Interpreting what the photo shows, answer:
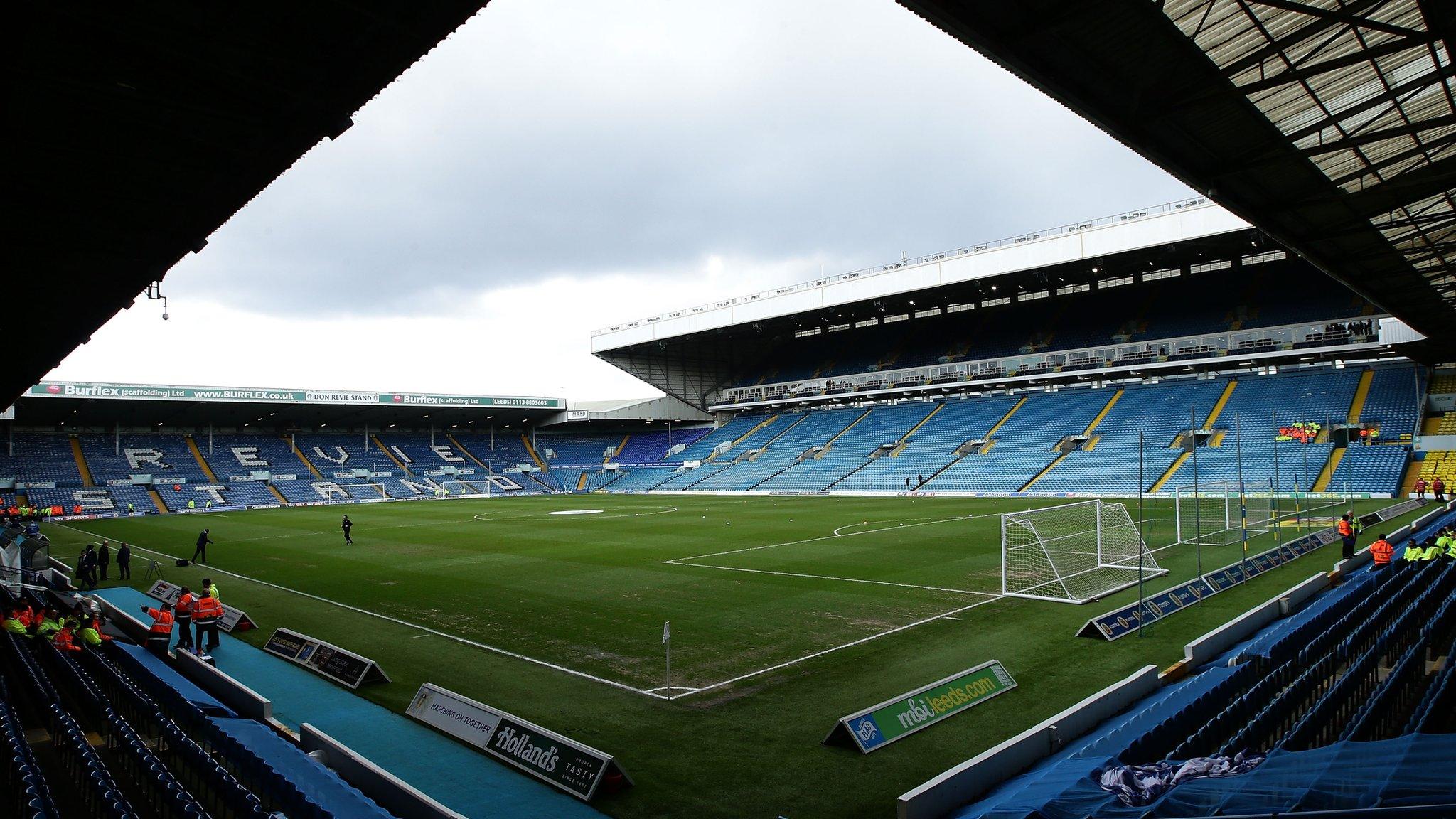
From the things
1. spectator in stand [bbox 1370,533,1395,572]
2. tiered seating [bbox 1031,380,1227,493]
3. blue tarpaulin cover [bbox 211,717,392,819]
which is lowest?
blue tarpaulin cover [bbox 211,717,392,819]

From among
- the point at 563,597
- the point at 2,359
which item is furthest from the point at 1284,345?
the point at 2,359

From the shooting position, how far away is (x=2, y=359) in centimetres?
1485

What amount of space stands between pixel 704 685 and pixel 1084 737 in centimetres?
488

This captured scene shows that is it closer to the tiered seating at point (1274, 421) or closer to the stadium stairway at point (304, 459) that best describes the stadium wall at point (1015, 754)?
the tiered seating at point (1274, 421)

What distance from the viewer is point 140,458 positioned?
194 ft

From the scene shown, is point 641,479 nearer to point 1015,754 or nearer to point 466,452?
point 466,452

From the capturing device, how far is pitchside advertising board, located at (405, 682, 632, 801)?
7.64m

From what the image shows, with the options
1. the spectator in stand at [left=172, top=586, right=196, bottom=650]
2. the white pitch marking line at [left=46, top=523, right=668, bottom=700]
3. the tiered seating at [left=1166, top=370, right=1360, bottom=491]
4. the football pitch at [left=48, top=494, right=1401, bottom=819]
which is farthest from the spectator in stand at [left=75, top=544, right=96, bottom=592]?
the tiered seating at [left=1166, top=370, right=1360, bottom=491]

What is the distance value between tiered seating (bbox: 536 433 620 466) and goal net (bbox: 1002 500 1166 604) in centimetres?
5725

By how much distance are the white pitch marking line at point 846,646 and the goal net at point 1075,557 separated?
127 centimetres

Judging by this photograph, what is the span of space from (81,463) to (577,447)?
38.5 metres

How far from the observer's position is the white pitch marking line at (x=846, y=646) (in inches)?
446

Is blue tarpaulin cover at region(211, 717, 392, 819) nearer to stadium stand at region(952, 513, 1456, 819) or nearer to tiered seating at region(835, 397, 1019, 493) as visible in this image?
stadium stand at region(952, 513, 1456, 819)

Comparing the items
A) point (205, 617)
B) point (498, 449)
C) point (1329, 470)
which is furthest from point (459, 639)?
point (498, 449)
